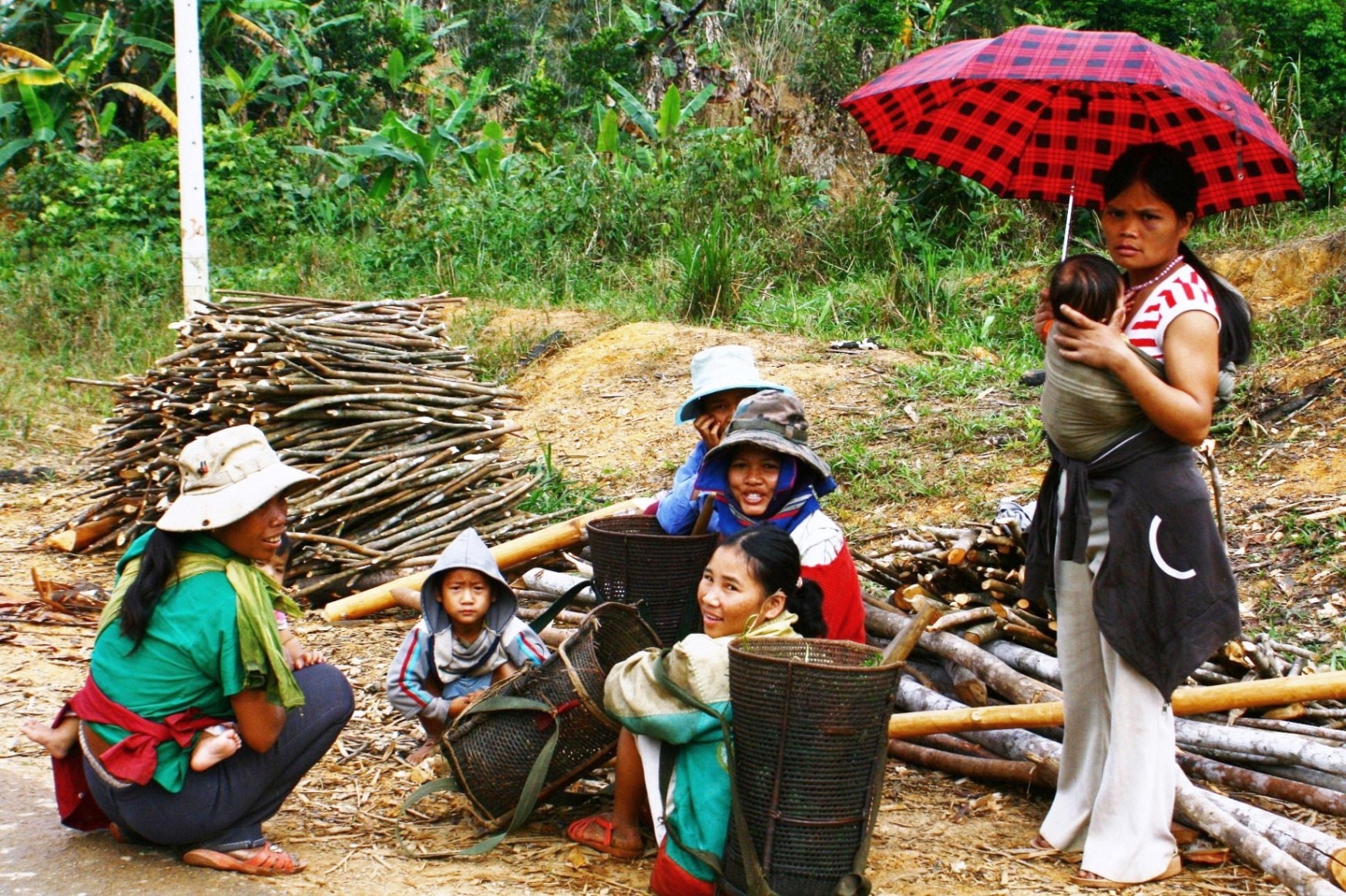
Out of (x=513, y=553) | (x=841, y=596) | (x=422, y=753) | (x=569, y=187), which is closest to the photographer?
(x=841, y=596)

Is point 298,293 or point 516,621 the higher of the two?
point 298,293

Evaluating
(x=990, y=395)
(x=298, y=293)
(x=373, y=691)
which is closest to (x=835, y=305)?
(x=990, y=395)

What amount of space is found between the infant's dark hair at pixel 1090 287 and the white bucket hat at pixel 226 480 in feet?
6.59

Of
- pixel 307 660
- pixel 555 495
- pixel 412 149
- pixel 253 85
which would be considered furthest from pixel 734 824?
pixel 253 85

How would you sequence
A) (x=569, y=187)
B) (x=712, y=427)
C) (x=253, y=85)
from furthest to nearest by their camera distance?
(x=253, y=85) < (x=569, y=187) < (x=712, y=427)

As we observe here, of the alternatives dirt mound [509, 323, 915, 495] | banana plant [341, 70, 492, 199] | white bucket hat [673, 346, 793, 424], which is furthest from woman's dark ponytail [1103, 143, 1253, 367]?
banana plant [341, 70, 492, 199]

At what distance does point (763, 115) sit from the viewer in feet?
47.5

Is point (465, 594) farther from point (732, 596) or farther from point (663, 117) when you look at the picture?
point (663, 117)

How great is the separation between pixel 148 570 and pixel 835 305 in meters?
7.53

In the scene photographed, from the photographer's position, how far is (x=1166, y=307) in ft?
10.1

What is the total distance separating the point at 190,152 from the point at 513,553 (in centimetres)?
558

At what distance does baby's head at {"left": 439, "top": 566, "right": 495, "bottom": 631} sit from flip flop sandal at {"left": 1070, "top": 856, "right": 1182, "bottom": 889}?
1966mm

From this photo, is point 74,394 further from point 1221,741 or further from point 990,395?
point 1221,741

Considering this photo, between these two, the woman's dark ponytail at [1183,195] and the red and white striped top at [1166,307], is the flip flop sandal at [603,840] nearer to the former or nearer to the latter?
the red and white striped top at [1166,307]
